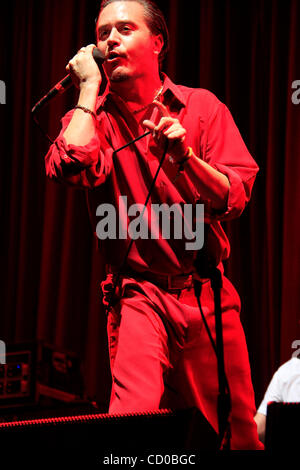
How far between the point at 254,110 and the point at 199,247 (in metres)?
2.24

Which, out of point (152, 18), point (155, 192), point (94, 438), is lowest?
point (94, 438)

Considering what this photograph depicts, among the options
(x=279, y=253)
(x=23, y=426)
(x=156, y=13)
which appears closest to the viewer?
(x=23, y=426)

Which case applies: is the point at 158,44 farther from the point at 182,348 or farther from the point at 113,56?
the point at 182,348

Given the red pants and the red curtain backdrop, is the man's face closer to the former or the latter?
the red pants

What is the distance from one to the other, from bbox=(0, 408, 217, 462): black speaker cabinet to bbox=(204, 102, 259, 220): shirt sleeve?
0.74 m

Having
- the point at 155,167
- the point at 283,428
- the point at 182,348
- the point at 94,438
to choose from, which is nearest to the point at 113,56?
the point at 155,167

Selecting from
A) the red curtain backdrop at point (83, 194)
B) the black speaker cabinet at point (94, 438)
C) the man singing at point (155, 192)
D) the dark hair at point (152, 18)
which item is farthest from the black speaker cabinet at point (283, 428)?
the red curtain backdrop at point (83, 194)

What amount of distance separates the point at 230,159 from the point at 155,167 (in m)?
0.23

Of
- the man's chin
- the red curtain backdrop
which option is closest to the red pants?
the man's chin

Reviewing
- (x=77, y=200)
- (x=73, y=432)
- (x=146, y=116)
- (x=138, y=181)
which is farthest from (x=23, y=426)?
(x=77, y=200)

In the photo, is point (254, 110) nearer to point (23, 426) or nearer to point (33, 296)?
point (33, 296)

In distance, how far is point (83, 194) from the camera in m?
4.59

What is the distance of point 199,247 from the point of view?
195 cm

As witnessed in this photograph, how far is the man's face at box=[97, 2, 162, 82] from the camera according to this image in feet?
6.95
